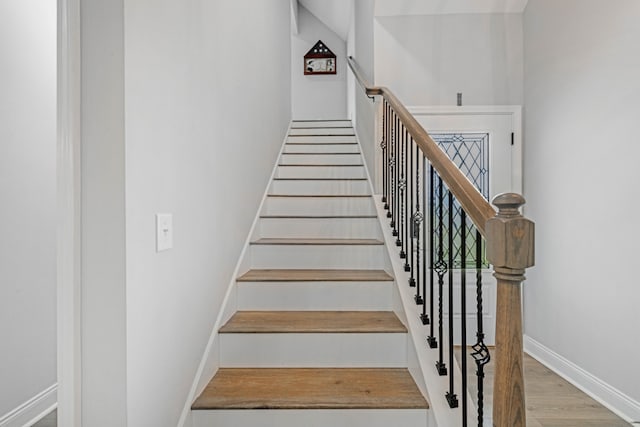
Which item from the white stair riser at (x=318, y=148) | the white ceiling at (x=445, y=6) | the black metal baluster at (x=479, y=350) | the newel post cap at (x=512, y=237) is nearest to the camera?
the newel post cap at (x=512, y=237)

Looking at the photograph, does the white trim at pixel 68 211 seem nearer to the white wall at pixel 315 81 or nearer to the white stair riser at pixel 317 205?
the white stair riser at pixel 317 205

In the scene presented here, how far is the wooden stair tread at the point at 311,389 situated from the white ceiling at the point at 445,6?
114 inches

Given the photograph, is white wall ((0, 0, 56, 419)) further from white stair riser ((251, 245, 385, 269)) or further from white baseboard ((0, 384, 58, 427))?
white stair riser ((251, 245, 385, 269))

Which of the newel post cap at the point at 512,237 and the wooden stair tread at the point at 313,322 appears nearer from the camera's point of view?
the newel post cap at the point at 512,237

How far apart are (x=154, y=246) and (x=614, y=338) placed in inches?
103

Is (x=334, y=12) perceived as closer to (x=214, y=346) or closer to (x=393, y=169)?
(x=393, y=169)

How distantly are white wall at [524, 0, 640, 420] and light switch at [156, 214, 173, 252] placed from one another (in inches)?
96.8

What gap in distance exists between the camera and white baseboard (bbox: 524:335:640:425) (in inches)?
96.3

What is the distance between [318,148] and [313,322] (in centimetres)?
273

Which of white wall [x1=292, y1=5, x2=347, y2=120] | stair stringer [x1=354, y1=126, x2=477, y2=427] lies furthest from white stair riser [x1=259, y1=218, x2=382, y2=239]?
white wall [x1=292, y1=5, x2=347, y2=120]

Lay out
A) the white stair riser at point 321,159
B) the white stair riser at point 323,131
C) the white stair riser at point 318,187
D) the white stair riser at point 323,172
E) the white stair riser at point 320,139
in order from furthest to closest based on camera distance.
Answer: the white stair riser at point 323,131 < the white stair riser at point 320,139 < the white stair riser at point 321,159 < the white stair riser at point 323,172 < the white stair riser at point 318,187

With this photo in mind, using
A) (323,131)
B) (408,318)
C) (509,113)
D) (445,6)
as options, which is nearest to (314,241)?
(408,318)

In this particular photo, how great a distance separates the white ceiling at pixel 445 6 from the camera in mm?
3572

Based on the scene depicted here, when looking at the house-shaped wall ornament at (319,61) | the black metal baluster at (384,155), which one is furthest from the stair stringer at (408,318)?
the house-shaped wall ornament at (319,61)
